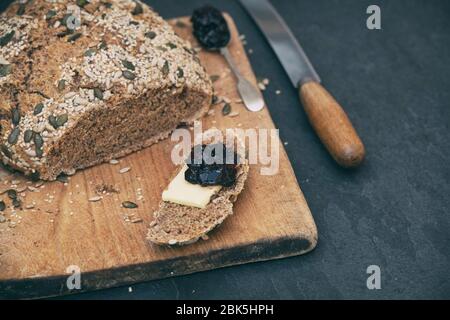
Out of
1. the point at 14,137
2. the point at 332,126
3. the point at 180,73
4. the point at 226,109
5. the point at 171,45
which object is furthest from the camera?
the point at 226,109

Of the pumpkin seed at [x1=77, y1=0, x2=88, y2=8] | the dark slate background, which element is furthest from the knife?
the pumpkin seed at [x1=77, y1=0, x2=88, y2=8]

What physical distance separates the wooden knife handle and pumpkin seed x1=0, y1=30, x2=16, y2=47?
7.07 feet

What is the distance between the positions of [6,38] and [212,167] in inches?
71.0

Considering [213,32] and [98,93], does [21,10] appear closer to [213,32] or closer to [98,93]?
Result: [98,93]

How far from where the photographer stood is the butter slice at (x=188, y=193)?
14.0ft

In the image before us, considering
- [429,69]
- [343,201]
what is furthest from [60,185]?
[429,69]

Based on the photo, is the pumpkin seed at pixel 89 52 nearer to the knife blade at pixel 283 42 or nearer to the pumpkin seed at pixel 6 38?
the pumpkin seed at pixel 6 38

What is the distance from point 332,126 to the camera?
15.7ft

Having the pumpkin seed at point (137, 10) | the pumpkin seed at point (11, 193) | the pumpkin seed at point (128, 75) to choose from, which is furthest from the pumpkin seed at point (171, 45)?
the pumpkin seed at point (11, 193)

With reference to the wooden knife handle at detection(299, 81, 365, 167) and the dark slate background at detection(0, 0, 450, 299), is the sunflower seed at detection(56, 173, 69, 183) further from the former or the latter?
the wooden knife handle at detection(299, 81, 365, 167)

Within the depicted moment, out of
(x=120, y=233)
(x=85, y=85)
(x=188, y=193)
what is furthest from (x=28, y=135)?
(x=188, y=193)

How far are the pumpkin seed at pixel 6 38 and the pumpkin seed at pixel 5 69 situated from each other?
7.5 inches
